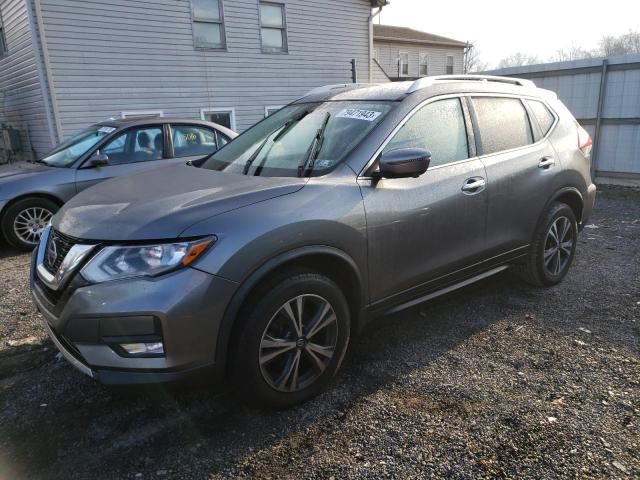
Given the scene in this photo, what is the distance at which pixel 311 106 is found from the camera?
3.54 meters

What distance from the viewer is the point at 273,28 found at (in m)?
13.0

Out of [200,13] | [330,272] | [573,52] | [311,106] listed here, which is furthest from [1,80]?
[573,52]

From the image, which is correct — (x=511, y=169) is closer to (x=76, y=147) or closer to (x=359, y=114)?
(x=359, y=114)

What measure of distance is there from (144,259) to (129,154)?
459 centimetres

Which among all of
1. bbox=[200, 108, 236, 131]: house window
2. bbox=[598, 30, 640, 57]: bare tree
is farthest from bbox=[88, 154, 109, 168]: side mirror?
bbox=[598, 30, 640, 57]: bare tree

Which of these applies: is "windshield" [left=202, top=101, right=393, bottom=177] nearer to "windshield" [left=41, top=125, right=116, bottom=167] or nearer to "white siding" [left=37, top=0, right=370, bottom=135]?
"windshield" [left=41, top=125, right=116, bottom=167]

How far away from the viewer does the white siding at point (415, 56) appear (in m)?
28.1

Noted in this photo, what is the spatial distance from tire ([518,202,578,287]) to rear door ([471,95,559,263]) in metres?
0.16

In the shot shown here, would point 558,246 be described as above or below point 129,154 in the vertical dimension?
below

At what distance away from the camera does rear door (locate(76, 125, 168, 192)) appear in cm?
608

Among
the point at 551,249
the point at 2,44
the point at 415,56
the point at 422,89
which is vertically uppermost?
the point at 415,56

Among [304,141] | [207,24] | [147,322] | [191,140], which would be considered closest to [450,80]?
[304,141]

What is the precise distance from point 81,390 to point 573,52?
73.1m

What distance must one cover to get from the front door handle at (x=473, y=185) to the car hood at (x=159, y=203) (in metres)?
1.23
